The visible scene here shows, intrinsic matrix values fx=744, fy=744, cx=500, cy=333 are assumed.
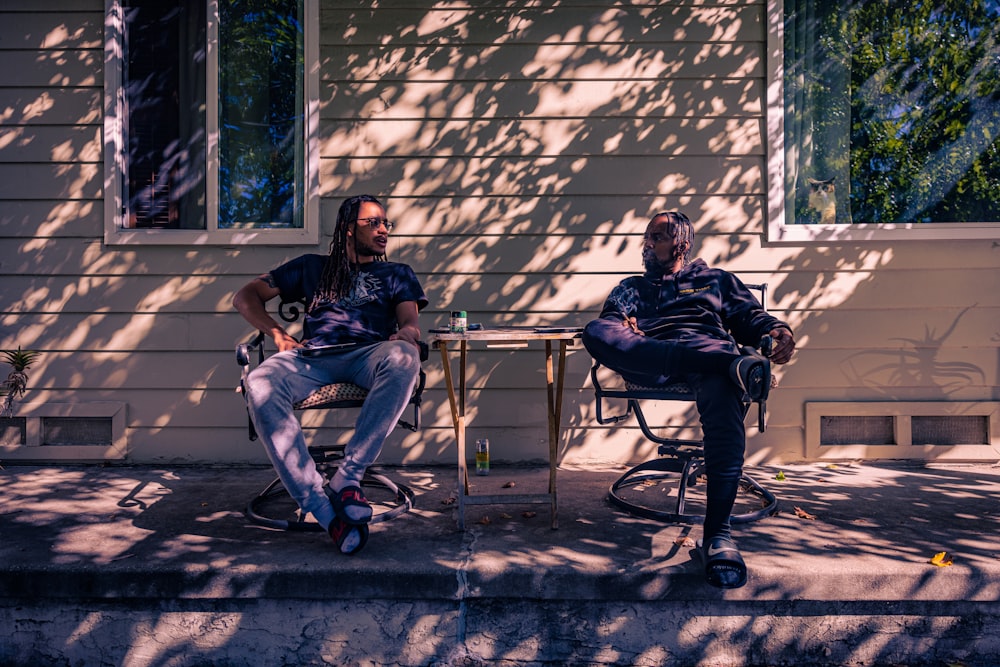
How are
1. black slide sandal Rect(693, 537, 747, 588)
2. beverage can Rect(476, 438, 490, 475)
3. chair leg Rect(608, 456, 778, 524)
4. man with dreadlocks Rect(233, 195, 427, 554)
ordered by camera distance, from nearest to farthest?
black slide sandal Rect(693, 537, 747, 588), man with dreadlocks Rect(233, 195, 427, 554), chair leg Rect(608, 456, 778, 524), beverage can Rect(476, 438, 490, 475)

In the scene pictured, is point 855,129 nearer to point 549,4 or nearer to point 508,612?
point 549,4

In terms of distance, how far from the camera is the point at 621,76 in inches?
171

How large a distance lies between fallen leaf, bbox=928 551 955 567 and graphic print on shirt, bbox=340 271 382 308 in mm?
2457

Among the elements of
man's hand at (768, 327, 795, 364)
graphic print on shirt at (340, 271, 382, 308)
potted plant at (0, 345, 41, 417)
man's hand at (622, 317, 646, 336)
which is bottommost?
potted plant at (0, 345, 41, 417)

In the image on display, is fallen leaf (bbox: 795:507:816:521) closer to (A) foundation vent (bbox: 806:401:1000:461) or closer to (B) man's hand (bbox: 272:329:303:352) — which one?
(A) foundation vent (bbox: 806:401:1000:461)

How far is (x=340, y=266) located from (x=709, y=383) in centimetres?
177

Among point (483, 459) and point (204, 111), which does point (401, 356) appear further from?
point (204, 111)

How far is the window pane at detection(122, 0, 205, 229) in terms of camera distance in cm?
446

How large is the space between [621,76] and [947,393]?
265 centimetres

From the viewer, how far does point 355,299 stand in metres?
3.45

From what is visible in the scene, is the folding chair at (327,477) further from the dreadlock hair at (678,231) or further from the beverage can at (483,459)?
the dreadlock hair at (678,231)

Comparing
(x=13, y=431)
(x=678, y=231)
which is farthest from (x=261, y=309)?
(x=13, y=431)

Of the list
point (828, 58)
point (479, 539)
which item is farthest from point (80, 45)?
point (828, 58)

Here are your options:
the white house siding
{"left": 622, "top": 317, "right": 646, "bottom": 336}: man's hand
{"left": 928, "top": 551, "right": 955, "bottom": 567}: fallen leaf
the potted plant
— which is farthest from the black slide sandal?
the potted plant
